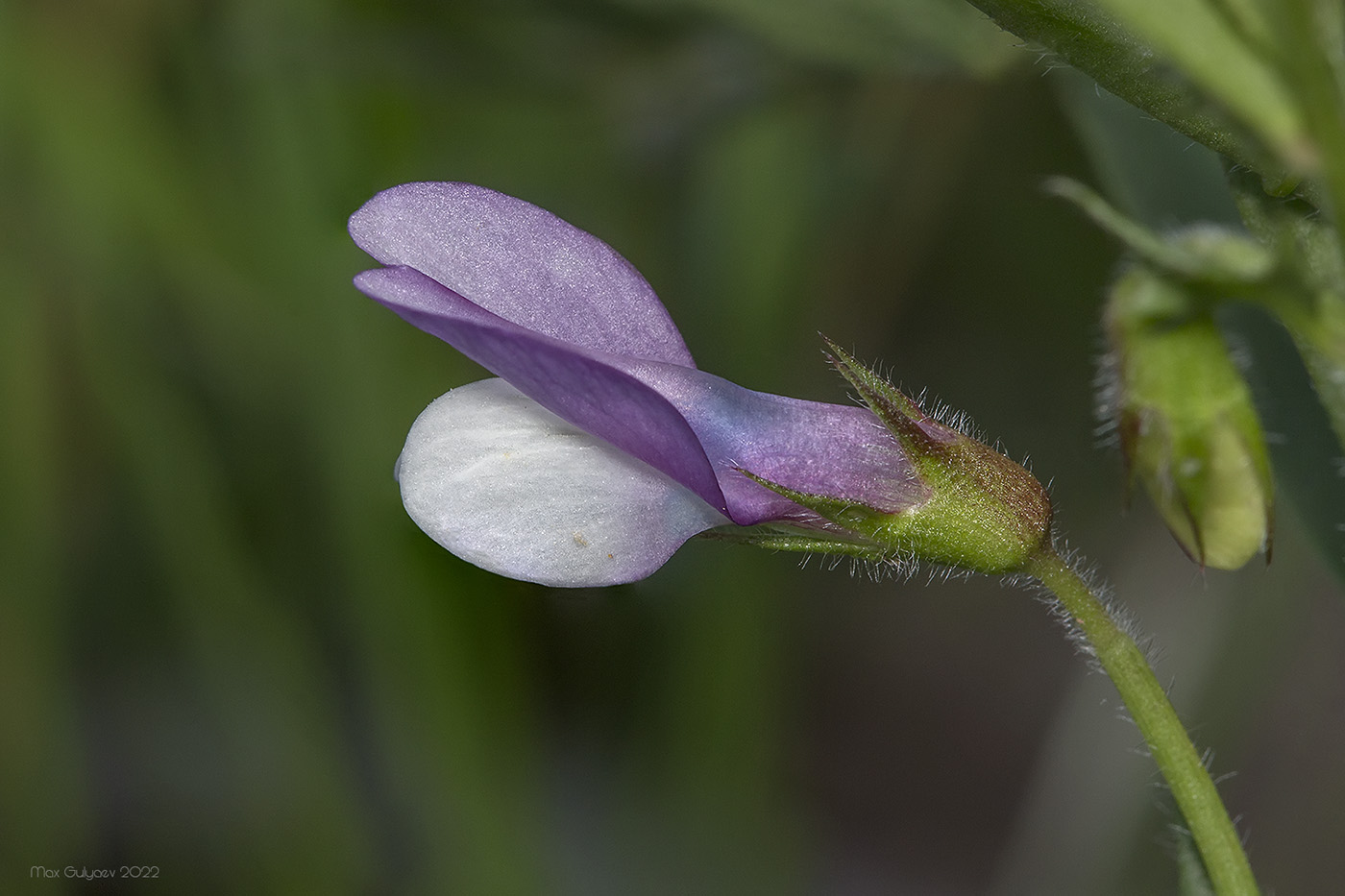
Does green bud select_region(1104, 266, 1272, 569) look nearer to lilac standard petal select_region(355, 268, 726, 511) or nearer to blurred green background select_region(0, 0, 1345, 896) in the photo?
lilac standard petal select_region(355, 268, 726, 511)

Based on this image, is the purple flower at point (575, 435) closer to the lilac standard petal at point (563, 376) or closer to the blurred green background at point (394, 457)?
the lilac standard petal at point (563, 376)

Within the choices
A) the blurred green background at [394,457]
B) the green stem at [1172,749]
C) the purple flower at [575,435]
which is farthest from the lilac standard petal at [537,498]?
the blurred green background at [394,457]

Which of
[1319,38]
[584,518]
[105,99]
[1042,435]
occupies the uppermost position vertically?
[1319,38]

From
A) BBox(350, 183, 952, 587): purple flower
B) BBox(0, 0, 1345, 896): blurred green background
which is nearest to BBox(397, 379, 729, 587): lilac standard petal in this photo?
BBox(350, 183, 952, 587): purple flower

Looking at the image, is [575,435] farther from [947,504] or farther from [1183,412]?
[1183,412]

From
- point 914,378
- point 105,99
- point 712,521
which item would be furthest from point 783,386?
point 712,521

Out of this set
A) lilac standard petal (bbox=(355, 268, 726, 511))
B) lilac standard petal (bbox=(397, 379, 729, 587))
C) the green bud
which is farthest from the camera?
lilac standard petal (bbox=(397, 379, 729, 587))

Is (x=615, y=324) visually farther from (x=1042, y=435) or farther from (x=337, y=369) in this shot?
(x=1042, y=435)
